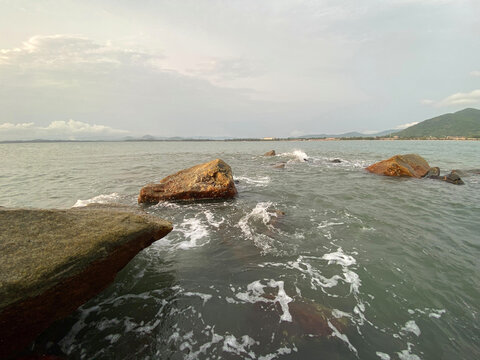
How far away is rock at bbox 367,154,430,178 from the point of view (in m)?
16.4

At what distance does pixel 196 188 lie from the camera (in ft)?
35.2

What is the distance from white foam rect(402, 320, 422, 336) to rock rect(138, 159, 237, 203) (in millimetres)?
8321

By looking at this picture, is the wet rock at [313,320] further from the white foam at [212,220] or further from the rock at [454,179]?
the rock at [454,179]

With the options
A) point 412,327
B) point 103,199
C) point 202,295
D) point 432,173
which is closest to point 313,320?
point 412,327

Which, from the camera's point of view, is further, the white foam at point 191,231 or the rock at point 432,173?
the rock at point 432,173

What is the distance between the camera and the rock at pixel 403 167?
16438 millimetres

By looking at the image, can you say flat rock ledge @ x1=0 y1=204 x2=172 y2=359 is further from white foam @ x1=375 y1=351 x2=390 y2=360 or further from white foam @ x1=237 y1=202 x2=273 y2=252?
white foam @ x1=375 y1=351 x2=390 y2=360

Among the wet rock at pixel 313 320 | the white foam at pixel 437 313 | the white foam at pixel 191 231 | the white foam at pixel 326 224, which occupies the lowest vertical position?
the white foam at pixel 437 313

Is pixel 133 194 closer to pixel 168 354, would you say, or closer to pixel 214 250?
pixel 214 250

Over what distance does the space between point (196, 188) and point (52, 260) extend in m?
7.66

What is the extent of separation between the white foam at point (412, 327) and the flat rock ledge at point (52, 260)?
5130 millimetres

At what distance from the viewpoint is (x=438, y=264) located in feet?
17.4

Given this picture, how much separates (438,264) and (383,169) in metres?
14.1

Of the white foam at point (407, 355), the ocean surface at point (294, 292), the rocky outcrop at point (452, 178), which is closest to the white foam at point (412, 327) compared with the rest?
the ocean surface at point (294, 292)
